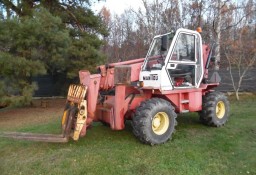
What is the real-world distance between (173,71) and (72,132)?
2627 millimetres

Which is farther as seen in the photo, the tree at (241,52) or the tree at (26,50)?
the tree at (241,52)

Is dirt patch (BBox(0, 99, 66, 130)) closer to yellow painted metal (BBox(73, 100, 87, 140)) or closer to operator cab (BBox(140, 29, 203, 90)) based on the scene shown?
yellow painted metal (BBox(73, 100, 87, 140))

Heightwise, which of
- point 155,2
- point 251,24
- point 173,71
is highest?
point 155,2

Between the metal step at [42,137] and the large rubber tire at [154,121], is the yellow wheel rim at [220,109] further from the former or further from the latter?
the metal step at [42,137]

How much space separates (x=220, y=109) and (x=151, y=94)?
221 centimetres

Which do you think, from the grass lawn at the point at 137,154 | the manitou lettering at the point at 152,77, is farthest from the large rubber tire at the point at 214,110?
the manitou lettering at the point at 152,77

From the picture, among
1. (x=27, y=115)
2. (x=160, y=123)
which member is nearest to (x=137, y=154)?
(x=160, y=123)

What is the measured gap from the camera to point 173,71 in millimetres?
6641

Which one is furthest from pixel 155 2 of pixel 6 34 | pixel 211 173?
pixel 211 173

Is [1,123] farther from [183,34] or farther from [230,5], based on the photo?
[230,5]

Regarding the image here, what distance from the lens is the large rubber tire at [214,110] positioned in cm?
728

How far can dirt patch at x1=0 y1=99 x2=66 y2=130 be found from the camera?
9.45 meters

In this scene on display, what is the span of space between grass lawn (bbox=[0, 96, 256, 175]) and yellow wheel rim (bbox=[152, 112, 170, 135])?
0.30m

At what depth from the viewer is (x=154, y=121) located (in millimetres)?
6059
